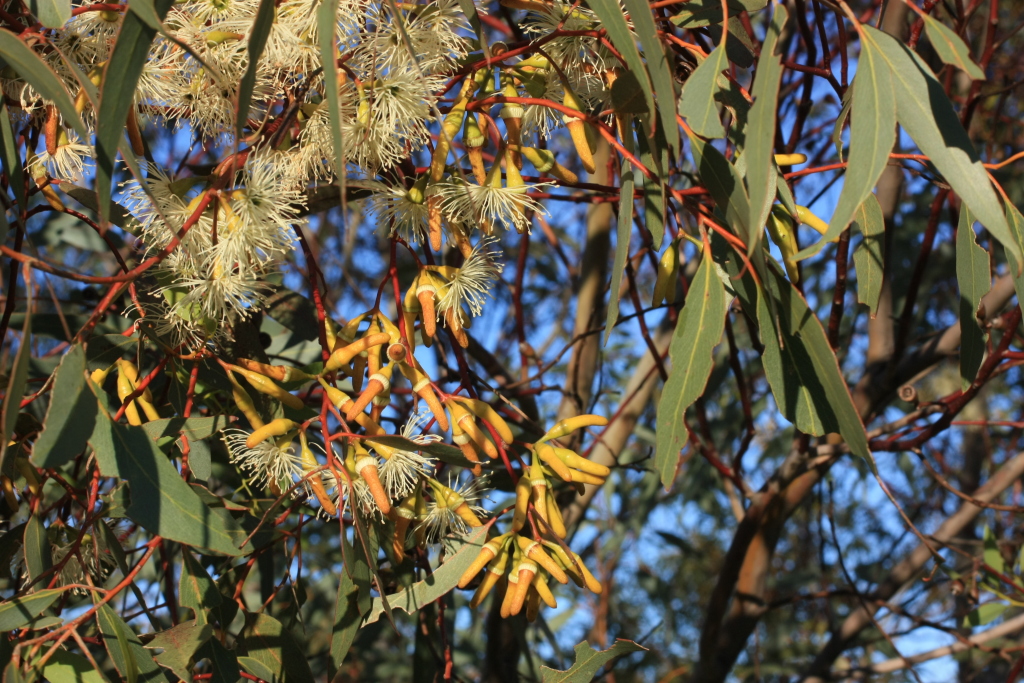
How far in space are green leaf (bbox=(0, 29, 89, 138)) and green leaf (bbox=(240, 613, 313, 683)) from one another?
0.55 meters

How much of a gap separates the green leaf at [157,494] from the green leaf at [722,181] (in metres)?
0.51

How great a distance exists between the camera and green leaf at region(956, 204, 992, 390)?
0.83 meters

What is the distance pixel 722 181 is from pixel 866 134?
0.12 m

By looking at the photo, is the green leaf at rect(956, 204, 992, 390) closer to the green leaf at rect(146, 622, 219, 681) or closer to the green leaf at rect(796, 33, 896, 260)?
the green leaf at rect(796, 33, 896, 260)

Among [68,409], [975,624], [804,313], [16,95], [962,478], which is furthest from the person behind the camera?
[962,478]

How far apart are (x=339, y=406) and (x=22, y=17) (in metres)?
0.63

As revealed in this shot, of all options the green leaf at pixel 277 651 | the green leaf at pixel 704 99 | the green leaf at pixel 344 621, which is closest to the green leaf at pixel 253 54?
the green leaf at pixel 704 99

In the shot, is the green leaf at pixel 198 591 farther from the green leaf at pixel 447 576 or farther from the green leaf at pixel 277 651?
the green leaf at pixel 447 576

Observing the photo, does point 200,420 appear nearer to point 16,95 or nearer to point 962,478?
point 16,95

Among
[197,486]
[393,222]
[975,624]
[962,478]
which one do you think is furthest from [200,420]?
[962,478]

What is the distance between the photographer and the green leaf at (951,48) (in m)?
0.67

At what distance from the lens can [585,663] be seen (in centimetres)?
85

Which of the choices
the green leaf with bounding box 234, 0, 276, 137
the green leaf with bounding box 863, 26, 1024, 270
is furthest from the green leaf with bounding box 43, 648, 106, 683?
the green leaf with bounding box 863, 26, 1024, 270

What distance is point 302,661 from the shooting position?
0.88 m
